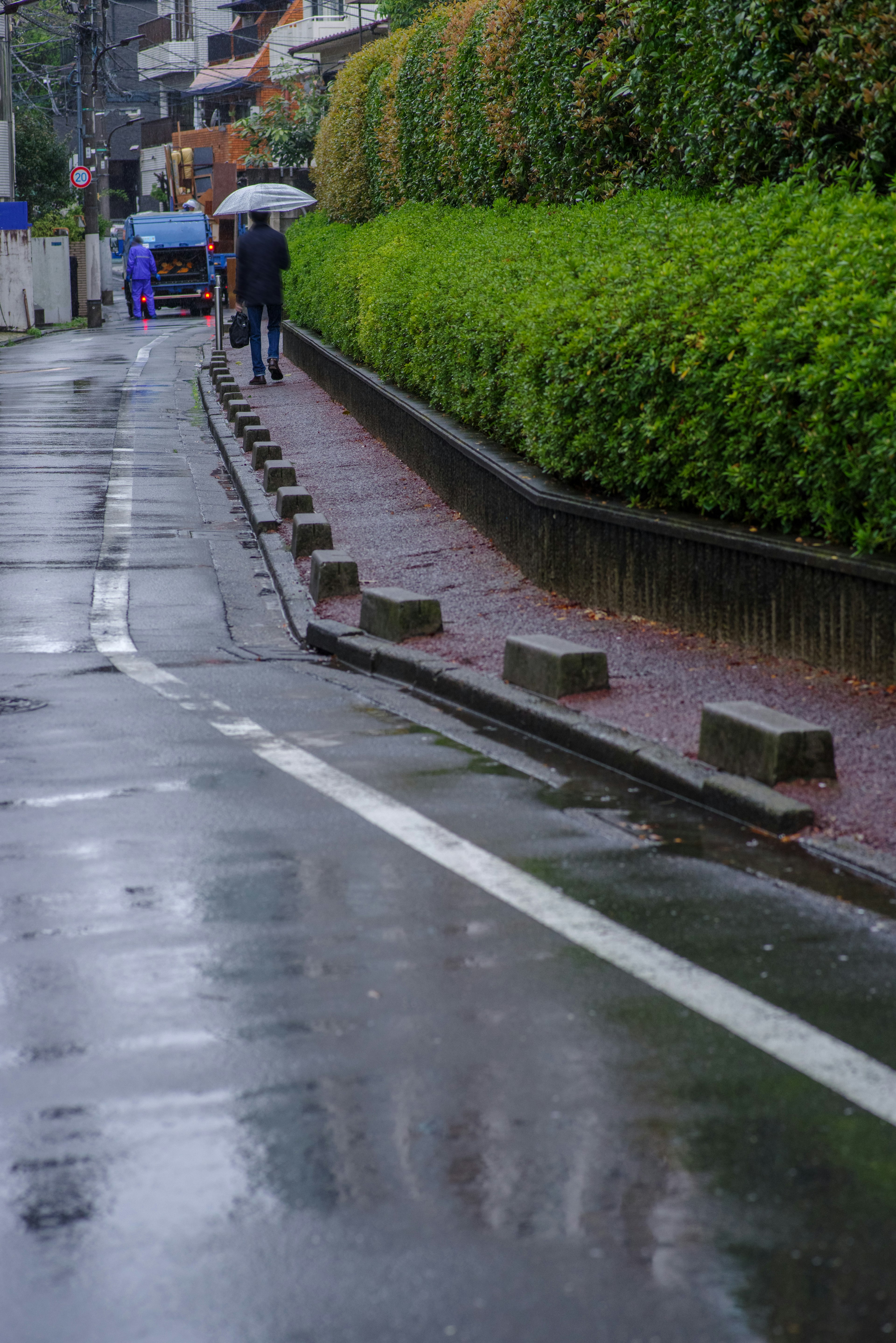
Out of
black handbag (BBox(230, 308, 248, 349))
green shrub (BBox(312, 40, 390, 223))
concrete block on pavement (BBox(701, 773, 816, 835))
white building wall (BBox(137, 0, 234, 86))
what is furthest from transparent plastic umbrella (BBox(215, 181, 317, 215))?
white building wall (BBox(137, 0, 234, 86))

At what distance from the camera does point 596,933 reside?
15.5ft

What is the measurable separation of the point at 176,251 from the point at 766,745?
51.8 meters

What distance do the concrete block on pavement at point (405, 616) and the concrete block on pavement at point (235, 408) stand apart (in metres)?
11.8

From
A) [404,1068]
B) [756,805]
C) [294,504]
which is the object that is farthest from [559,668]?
[294,504]

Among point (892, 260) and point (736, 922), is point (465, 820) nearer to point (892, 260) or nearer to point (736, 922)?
point (736, 922)

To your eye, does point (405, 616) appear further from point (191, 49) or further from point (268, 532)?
point (191, 49)

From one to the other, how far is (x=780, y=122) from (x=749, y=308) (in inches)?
137

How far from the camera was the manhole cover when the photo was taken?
767 cm

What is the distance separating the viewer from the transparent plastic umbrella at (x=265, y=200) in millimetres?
31078

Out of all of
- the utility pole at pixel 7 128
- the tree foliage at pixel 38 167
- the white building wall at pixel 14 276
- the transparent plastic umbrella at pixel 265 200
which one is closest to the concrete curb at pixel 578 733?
the transparent plastic umbrella at pixel 265 200

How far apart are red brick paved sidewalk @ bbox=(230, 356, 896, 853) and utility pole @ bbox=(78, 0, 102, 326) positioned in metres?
34.6

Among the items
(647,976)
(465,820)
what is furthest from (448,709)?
(647,976)

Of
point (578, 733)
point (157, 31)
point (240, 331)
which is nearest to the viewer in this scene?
point (578, 733)

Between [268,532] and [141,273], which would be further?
[141,273]
